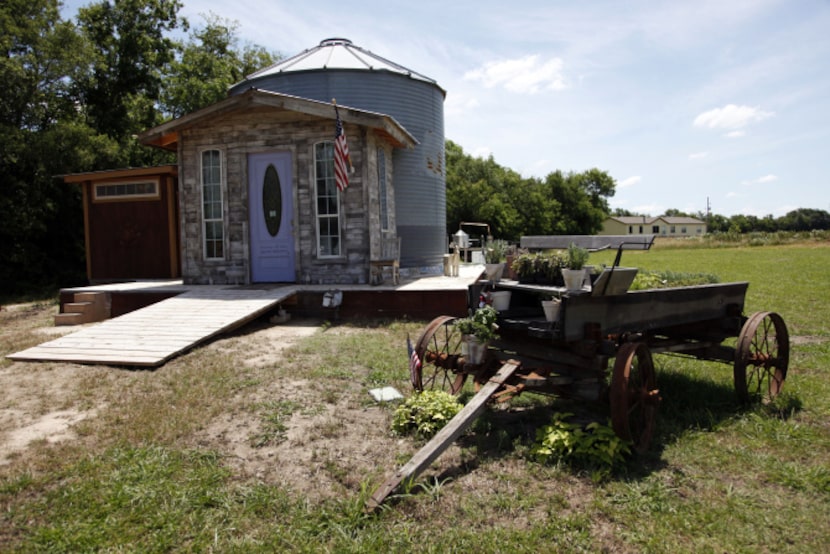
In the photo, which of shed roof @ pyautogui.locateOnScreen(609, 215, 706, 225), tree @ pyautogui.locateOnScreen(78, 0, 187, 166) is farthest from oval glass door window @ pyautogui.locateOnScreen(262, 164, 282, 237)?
shed roof @ pyautogui.locateOnScreen(609, 215, 706, 225)

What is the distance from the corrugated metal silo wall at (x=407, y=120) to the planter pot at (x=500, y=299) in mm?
9356

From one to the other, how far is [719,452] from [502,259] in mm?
2174

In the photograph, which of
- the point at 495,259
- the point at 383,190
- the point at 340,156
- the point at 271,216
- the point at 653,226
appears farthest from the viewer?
the point at 653,226

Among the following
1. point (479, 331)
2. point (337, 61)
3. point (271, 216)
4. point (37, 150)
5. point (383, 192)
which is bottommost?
point (479, 331)

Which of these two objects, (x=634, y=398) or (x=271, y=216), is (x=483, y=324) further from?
(x=271, y=216)

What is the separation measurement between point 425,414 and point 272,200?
7642 millimetres

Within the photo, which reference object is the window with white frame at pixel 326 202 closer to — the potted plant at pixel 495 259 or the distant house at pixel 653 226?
the potted plant at pixel 495 259

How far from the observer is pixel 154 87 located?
2425 cm

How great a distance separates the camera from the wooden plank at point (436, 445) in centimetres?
327

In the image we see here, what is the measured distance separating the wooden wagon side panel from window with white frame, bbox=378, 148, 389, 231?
737cm

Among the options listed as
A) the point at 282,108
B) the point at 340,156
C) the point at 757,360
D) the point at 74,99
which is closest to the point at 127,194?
the point at 282,108

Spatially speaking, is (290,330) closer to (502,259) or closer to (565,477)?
(502,259)

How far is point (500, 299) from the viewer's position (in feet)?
14.9

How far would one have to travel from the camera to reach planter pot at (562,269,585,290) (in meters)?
3.97
